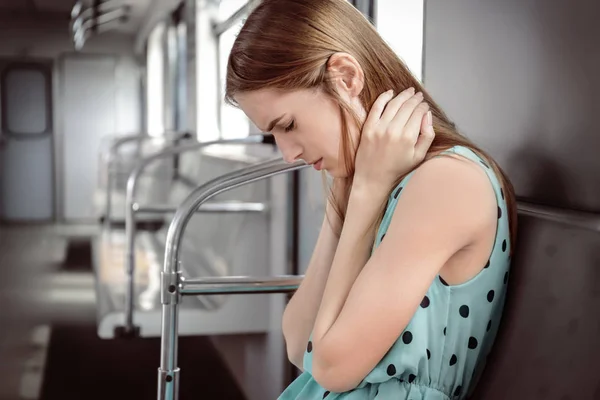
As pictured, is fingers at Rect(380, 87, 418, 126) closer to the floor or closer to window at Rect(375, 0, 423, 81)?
window at Rect(375, 0, 423, 81)

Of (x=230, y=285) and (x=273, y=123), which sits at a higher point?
(x=273, y=123)

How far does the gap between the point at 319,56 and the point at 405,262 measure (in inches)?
10.3

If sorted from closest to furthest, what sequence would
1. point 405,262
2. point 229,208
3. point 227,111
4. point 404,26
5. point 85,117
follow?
point 405,262 < point 404,26 < point 229,208 < point 227,111 < point 85,117

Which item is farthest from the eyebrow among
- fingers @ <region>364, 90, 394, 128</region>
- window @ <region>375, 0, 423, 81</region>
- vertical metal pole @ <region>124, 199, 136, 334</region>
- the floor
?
the floor

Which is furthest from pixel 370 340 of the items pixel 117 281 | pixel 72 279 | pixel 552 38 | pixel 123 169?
pixel 123 169

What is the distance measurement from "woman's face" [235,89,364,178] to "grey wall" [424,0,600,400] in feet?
0.80

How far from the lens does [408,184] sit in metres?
0.85

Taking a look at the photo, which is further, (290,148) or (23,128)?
(23,128)

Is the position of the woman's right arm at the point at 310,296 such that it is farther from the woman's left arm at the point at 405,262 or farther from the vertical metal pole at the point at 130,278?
the vertical metal pole at the point at 130,278

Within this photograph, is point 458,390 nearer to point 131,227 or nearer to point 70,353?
point 131,227

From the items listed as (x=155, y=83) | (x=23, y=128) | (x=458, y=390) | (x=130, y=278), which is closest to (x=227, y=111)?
(x=130, y=278)

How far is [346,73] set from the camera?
0.90 metres

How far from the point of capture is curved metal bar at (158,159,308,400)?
1.25 meters

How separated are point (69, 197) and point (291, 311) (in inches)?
224
